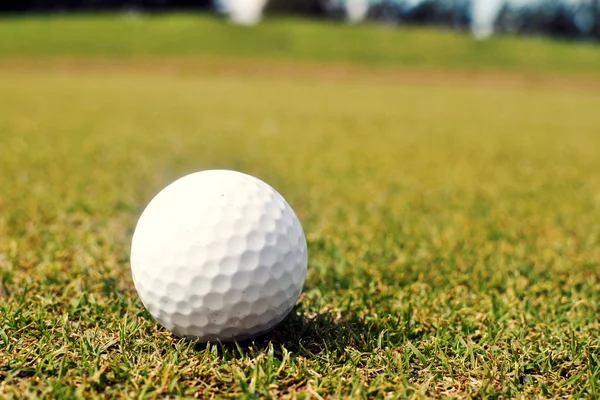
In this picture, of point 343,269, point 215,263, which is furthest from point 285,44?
point 215,263

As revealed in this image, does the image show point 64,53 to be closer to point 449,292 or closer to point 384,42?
point 384,42

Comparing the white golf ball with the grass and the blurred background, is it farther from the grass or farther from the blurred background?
the blurred background

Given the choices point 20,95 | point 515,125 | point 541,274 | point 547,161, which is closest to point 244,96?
point 20,95

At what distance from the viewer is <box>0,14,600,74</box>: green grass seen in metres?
30.7

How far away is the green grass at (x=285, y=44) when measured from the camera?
3072cm

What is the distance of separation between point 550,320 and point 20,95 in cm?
1408

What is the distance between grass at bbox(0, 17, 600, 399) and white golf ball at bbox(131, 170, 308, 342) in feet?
0.38

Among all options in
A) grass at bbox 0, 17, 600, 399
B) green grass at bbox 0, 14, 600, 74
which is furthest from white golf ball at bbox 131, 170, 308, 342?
green grass at bbox 0, 14, 600, 74

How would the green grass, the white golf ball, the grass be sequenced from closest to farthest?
the grass, the white golf ball, the green grass

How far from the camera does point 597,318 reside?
2.41 metres

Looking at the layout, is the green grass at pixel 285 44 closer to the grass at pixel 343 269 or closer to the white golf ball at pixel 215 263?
the grass at pixel 343 269

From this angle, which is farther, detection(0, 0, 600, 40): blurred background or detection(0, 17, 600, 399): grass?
detection(0, 0, 600, 40): blurred background

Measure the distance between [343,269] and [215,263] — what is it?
112cm

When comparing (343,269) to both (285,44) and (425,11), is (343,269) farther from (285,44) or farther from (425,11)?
(425,11)
